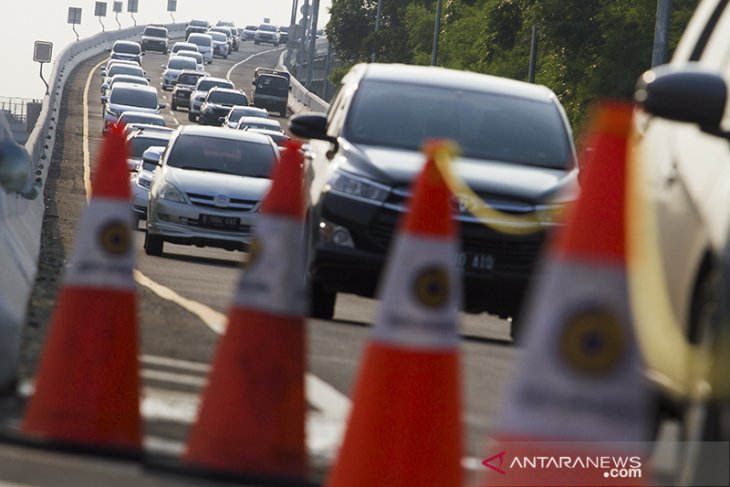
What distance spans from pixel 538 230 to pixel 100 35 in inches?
4378

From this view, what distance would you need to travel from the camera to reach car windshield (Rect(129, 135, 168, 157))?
38375 millimetres

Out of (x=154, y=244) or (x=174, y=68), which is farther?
(x=174, y=68)

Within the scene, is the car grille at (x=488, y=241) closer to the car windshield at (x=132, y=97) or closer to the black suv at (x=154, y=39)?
the car windshield at (x=132, y=97)

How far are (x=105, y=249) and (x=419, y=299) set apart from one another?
1.48 m

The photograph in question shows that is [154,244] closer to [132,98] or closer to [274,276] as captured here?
[274,276]

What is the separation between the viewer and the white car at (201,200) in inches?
868

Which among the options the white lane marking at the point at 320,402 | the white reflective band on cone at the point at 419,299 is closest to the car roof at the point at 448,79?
the white lane marking at the point at 320,402

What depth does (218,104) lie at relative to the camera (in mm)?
71812

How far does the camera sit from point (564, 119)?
14.0m

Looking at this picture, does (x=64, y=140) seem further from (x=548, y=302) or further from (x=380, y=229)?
(x=548, y=302)

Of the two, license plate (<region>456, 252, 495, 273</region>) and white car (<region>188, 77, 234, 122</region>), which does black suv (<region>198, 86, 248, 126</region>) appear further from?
license plate (<region>456, 252, 495, 273</region>)

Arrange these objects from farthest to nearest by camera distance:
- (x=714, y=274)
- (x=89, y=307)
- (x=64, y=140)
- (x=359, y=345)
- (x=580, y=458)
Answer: (x=64, y=140), (x=359, y=345), (x=89, y=307), (x=714, y=274), (x=580, y=458)

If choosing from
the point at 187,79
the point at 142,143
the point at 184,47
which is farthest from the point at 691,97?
the point at 184,47

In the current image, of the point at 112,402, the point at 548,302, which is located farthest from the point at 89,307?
the point at 548,302
